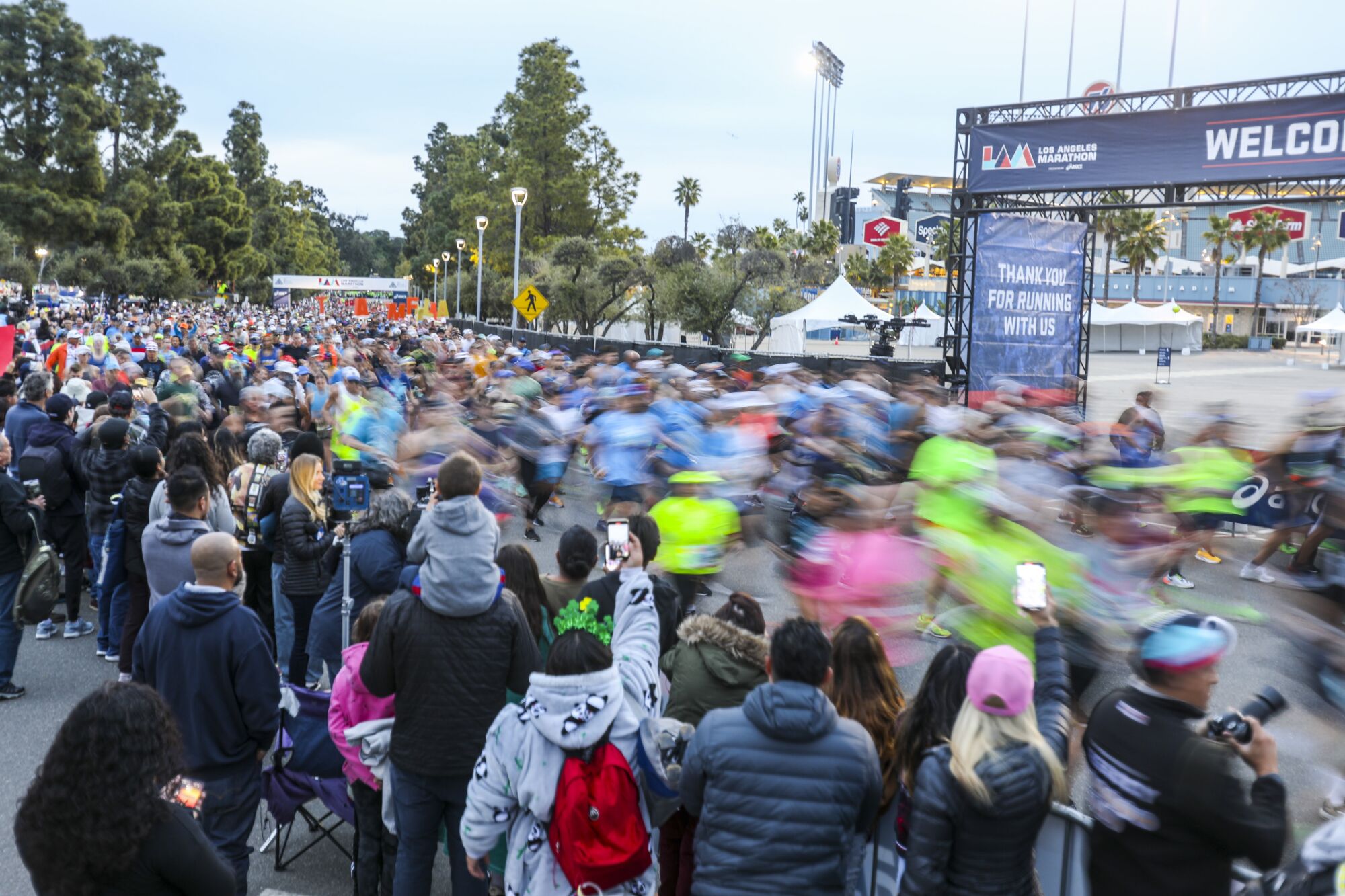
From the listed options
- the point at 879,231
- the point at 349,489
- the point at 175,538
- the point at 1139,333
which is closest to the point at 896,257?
the point at 879,231

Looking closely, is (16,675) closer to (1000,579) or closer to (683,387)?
(1000,579)

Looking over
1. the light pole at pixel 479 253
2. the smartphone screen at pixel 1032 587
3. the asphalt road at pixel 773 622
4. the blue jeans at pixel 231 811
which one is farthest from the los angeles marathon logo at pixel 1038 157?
the light pole at pixel 479 253

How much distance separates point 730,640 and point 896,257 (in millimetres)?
84810

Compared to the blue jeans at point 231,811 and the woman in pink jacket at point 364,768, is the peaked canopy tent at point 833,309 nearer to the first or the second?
the woman in pink jacket at point 364,768

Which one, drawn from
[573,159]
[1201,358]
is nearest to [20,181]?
[573,159]

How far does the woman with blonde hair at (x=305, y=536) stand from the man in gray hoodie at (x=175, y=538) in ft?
2.83

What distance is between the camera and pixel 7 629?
6645 millimetres

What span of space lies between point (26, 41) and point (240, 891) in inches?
2238

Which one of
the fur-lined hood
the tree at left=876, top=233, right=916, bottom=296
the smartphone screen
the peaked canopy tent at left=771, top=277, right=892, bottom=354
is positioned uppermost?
A: the tree at left=876, top=233, right=916, bottom=296

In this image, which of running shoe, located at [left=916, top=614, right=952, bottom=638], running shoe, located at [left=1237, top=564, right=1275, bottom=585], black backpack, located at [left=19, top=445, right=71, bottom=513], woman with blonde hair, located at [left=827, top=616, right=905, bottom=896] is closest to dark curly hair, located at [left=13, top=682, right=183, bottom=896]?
woman with blonde hair, located at [left=827, top=616, right=905, bottom=896]

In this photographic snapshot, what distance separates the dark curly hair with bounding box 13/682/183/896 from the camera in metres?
2.35

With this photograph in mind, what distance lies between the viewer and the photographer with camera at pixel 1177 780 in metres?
2.68

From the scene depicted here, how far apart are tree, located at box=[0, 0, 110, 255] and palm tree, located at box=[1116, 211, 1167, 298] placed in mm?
64149

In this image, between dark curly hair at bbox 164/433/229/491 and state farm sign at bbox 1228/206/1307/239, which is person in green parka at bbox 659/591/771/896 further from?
state farm sign at bbox 1228/206/1307/239
